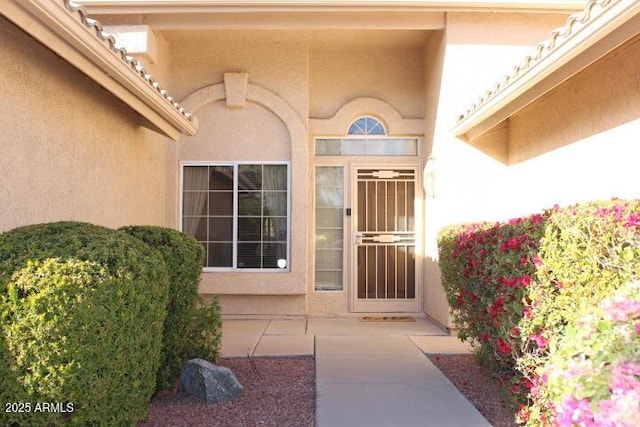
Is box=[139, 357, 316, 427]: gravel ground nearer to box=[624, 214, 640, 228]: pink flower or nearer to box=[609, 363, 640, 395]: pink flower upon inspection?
box=[624, 214, 640, 228]: pink flower

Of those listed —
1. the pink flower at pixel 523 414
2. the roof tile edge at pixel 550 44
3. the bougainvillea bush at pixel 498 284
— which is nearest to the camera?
the bougainvillea bush at pixel 498 284

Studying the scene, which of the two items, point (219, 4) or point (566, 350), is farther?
point (219, 4)

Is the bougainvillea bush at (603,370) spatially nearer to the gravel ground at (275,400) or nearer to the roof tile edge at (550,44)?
the gravel ground at (275,400)

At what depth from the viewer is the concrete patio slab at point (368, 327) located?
314 inches

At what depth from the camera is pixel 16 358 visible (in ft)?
9.91

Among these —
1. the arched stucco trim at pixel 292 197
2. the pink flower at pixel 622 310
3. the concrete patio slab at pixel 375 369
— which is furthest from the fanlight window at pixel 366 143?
the pink flower at pixel 622 310

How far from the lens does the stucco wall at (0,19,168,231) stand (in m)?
4.62

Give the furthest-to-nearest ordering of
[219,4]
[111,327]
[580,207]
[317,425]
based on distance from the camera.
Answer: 1. [219,4]
2. [317,425]
3. [580,207]
4. [111,327]

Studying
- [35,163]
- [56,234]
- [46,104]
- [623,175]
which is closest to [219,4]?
[46,104]

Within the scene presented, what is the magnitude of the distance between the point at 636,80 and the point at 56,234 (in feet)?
16.2

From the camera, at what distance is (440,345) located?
281 inches

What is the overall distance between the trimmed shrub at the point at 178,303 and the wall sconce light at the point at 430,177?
4.43 meters

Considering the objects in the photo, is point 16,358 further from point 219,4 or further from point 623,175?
point 219,4

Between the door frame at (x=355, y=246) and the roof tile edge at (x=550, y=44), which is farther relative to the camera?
the door frame at (x=355, y=246)
